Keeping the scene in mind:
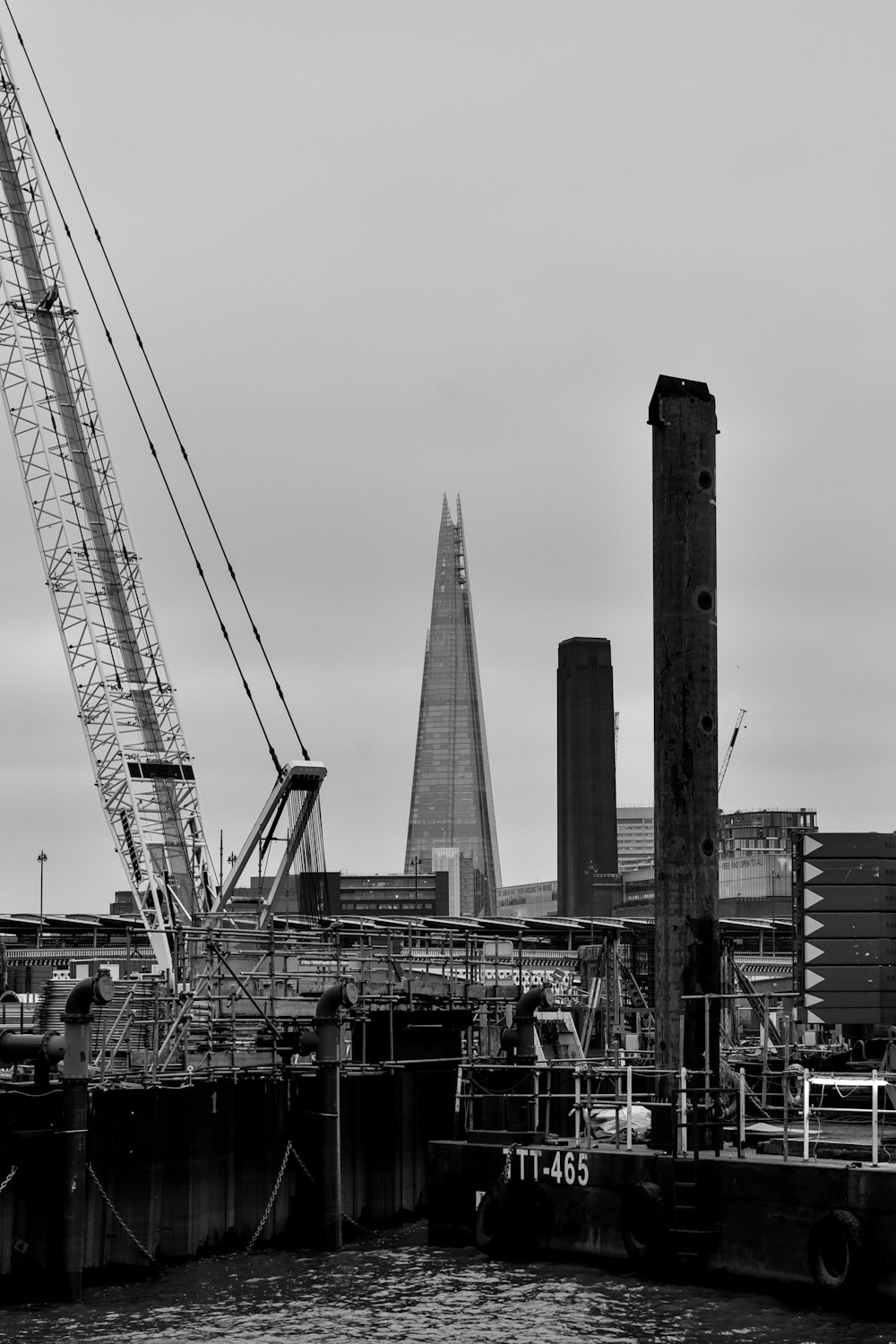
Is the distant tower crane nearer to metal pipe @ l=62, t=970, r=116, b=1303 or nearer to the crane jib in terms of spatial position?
the crane jib

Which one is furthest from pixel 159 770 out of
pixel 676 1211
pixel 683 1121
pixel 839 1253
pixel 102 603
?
pixel 839 1253

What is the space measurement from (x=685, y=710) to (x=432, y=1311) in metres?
10.5

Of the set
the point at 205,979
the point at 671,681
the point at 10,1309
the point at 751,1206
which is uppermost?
A: the point at 671,681

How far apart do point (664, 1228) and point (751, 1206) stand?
5.78 feet

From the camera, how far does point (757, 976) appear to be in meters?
111

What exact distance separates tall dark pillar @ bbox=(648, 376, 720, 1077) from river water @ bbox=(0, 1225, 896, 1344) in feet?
12.8

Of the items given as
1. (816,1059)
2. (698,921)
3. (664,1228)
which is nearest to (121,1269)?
(664,1228)

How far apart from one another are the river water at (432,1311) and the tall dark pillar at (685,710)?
391 cm

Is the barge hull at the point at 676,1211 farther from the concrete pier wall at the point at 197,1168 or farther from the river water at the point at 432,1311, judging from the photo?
the concrete pier wall at the point at 197,1168

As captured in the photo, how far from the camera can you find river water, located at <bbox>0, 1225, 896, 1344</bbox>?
24.9m

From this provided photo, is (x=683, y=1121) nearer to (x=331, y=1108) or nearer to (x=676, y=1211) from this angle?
(x=676, y=1211)

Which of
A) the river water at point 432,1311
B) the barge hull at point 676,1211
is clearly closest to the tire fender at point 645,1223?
the barge hull at point 676,1211

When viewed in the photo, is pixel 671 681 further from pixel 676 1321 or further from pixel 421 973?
pixel 421 973

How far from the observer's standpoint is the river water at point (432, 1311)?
81.8 feet
